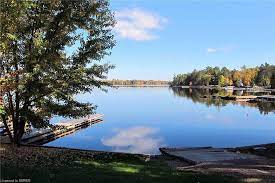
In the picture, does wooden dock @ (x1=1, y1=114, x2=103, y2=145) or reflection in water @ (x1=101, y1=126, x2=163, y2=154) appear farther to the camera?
reflection in water @ (x1=101, y1=126, x2=163, y2=154)

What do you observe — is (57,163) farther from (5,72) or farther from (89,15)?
(89,15)

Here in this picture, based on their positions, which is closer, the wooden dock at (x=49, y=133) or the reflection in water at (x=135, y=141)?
the wooden dock at (x=49, y=133)

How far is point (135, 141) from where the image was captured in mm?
42625

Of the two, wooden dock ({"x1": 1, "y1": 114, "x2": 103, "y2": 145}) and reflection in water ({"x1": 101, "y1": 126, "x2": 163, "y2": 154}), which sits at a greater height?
wooden dock ({"x1": 1, "y1": 114, "x2": 103, "y2": 145})

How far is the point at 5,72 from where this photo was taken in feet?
73.2

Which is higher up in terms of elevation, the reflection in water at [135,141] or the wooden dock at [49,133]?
the wooden dock at [49,133]

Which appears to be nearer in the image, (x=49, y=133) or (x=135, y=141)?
(x=49, y=133)

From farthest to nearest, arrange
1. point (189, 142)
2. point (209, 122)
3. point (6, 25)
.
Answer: point (209, 122) → point (189, 142) → point (6, 25)

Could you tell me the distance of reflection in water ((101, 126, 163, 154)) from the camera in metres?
37.2

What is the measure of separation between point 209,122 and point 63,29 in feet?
142


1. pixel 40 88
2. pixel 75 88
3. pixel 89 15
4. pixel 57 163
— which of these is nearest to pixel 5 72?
pixel 40 88

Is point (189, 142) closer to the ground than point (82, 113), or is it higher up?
closer to the ground

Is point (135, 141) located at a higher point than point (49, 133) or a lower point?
→ lower

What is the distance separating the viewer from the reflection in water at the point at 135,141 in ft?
122
